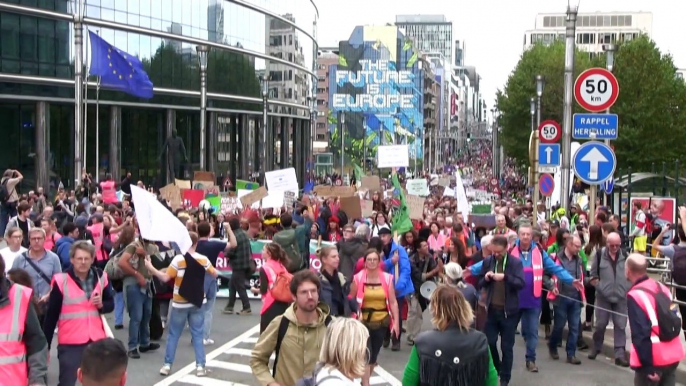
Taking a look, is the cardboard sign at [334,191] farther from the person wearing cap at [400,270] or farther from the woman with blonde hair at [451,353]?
the woman with blonde hair at [451,353]

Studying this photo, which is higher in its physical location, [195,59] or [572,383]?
[195,59]

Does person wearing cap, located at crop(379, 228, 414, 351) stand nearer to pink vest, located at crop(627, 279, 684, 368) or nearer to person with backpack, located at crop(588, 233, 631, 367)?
person with backpack, located at crop(588, 233, 631, 367)

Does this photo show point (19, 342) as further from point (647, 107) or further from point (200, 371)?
point (647, 107)

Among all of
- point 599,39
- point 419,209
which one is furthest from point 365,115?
point 419,209

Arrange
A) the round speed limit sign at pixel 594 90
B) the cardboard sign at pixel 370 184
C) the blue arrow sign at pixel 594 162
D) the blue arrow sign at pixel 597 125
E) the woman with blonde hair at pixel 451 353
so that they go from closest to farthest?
the woman with blonde hair at pixel 451 353
the blue arrow sign at pixel 594 162
the round speed limit sign at pixel 594 90
the blue arrow sign at pixel 597 125
the cardboard sign at pixel 370 184

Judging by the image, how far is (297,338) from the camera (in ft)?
20.0

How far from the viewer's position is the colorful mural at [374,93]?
13038cm

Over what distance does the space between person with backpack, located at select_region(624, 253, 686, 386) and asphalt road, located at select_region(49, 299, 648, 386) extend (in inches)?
126

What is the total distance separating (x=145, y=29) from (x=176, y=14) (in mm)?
3537

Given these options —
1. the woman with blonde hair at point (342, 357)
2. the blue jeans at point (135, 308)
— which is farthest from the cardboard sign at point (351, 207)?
the woman with blonde hair at point (342, 357)

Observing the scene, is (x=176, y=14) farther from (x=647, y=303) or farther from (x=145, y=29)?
A: (x=647, y=303)

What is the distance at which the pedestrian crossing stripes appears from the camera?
35.1ft

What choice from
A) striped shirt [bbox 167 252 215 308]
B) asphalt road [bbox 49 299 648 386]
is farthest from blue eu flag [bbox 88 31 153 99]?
striped shirt [bbox 167 252 215 308]

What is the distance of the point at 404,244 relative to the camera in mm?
14273
